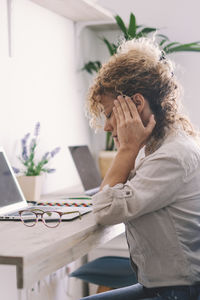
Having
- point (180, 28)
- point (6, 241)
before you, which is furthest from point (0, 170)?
point (180, 28)

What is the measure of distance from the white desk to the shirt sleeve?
0.12 metres

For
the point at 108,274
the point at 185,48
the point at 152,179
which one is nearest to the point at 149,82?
the point at 152,179

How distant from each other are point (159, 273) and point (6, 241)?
39 centimetres

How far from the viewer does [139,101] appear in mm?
1298

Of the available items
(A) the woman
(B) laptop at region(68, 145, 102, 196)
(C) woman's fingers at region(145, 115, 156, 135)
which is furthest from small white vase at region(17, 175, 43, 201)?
(C) woman's fingers at region(145, 115, 156, 135)

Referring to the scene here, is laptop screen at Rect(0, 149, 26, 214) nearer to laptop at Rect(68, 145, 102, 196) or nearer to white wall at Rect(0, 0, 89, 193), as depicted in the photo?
white wall at Rect(0, 0, 89, 193)

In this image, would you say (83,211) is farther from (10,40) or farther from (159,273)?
(10,40)

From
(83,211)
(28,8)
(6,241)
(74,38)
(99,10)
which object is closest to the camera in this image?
(6,241)

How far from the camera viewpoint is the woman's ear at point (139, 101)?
50.7 inches

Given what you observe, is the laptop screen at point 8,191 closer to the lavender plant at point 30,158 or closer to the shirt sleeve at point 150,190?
the lavender plant at point 30,158

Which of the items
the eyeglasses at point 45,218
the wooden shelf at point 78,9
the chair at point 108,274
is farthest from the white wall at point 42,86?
the eyeglasses at point 45,218

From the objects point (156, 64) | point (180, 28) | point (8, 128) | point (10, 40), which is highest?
point (180, 28)

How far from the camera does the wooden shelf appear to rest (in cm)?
222

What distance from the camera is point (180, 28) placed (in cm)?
272
